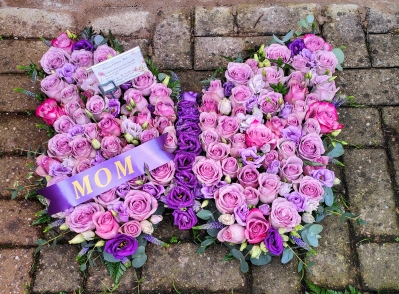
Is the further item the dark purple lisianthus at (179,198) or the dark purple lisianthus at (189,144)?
the dark purple lisianthus at (189,144)

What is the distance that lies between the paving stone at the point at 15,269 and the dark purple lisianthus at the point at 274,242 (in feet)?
3.51

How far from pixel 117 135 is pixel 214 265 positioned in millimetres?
743

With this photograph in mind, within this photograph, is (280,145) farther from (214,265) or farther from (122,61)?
(122,61)

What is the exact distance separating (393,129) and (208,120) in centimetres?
102

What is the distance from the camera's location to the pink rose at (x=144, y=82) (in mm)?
1984

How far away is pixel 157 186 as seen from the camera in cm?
179

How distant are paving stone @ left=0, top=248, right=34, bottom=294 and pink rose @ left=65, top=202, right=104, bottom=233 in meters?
0.33

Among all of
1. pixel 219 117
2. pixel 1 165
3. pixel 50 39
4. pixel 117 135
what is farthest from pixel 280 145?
pixel 50 39

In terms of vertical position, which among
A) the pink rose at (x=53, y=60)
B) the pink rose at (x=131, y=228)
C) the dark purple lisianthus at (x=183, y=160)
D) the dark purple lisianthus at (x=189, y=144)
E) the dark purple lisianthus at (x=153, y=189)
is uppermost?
the pink rose at (x=53, y=60)

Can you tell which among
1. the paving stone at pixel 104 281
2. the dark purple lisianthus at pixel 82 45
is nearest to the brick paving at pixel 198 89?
the paving stone at pixel 104 281

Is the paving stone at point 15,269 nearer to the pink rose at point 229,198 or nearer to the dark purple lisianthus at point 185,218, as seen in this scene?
the dark purple lisianthus at point 185,218

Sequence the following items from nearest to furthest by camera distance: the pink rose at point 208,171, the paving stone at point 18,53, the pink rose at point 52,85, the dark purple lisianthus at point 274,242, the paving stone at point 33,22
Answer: the dark purple lisianthus at point 274,242 → the pink rose at point 208,171 → the pink rose at point 52,85 → the paving stone at point 18,53 → the paving stone at point 33,22

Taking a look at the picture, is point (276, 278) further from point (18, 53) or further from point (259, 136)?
point (18, 53)

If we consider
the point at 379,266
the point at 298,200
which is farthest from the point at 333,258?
the point at 298,200
